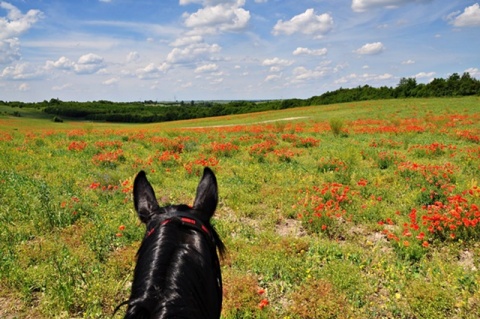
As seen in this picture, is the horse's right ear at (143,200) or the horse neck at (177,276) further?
the horse's right ear at (143,200)

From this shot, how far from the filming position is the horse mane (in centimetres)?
137

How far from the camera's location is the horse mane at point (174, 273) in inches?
54.1

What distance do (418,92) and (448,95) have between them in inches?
215

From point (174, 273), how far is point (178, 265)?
0.06m

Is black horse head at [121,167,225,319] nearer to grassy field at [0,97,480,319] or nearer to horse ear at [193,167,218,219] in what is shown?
horse ear at [193,167,218,219]

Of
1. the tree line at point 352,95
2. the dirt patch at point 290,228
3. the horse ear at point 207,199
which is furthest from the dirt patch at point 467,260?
the tree line at point 352,95

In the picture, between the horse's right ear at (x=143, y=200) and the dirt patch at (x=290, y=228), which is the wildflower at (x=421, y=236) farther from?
the horse's right ear at (x=143, y=200)

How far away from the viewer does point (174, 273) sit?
4.95 ft

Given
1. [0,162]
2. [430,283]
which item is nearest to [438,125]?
[430,283]

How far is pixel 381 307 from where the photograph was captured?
4344 millimetres

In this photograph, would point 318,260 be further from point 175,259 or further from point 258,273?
point 175,259

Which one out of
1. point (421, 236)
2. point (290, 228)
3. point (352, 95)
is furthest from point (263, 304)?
point (352, 95)

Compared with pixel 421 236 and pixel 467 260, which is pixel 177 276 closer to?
pixel 421 236

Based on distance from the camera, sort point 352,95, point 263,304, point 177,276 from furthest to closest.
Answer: point 352,95
point 263,304
point 177,276
